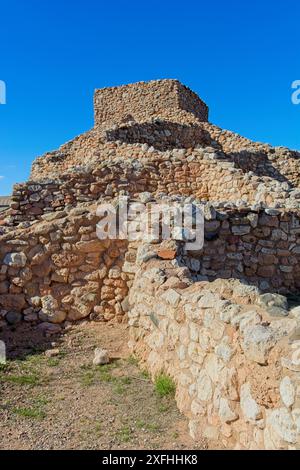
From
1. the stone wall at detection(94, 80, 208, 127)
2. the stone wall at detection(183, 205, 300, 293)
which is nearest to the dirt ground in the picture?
the stone wall at detection(183, 205, 300, 293)

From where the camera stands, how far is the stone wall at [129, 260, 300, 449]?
2580 mm

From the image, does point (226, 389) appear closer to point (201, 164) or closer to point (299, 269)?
point (299, 269)

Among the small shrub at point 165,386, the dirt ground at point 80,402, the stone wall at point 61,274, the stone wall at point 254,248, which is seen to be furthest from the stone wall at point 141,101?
the small shrub at point 165,386

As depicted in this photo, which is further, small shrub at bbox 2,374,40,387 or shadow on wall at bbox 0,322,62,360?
shadow on wall at bbox 0,322,62,360

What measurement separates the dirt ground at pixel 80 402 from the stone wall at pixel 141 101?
14135 mm

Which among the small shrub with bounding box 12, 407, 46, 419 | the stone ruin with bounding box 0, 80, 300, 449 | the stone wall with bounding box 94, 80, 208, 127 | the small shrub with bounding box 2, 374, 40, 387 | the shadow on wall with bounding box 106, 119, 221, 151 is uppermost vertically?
the stone wall with bounding box 94, 80, 208, 127

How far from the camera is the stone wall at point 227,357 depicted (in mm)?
2580

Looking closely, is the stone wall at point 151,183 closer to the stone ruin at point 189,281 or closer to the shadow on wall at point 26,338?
the stone ruin at point 189,281

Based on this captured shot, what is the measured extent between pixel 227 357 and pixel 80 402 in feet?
5.47

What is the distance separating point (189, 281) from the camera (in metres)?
4.62

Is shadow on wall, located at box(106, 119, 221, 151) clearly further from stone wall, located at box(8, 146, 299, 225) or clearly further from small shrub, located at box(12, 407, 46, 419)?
small shrub, located at box(12, 407, 46, 419)

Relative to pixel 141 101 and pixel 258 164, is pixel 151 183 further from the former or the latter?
pixel 141 101
